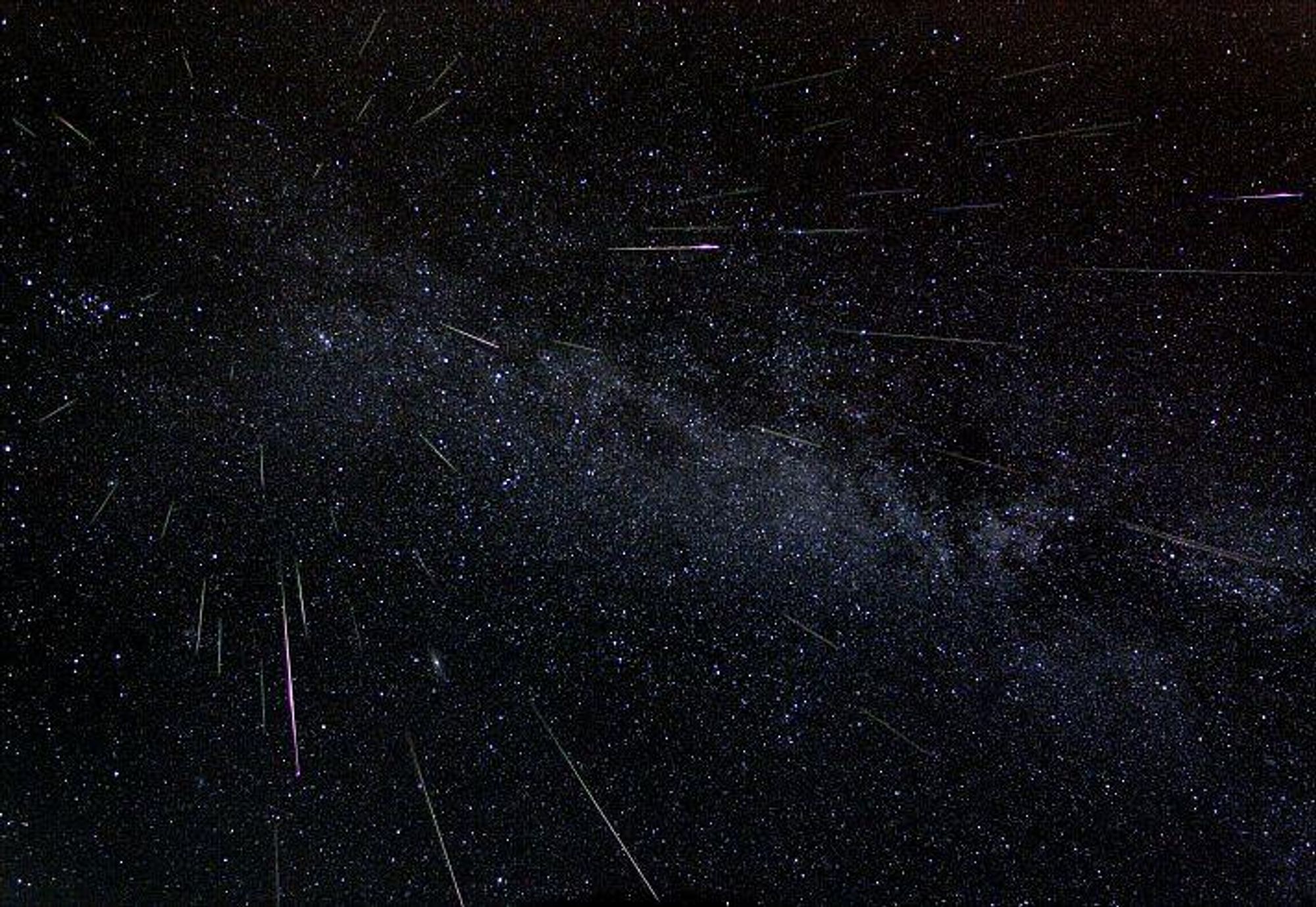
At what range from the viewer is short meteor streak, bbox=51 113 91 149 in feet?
6.16

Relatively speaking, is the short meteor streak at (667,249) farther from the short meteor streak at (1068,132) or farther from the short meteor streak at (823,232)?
the short meteor streak at (1068,132)

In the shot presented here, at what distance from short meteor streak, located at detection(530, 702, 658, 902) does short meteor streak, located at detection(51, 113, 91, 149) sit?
1677mm

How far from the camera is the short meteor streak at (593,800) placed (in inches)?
84.7

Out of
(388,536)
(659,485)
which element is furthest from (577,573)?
(388,536)

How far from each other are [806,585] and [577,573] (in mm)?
588

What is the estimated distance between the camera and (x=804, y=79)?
2.01 meters

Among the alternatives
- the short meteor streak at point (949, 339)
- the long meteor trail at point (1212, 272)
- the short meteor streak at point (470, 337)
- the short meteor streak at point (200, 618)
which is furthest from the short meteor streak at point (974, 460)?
the short meteor streak at point (200, 618)

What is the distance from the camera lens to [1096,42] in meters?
2.04

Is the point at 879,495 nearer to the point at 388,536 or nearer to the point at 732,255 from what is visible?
the point at 732,255

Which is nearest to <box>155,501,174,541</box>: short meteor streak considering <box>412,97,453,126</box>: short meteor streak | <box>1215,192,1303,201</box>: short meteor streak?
<box>412,97,453,126</box>: short meteor streak

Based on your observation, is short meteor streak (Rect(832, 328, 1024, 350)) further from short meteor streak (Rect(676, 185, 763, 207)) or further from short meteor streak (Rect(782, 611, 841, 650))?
short meteor streak (Rect(782, 611, 841, 650))

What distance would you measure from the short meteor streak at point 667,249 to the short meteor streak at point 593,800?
3.81ft

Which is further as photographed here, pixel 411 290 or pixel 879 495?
pixel 879 495

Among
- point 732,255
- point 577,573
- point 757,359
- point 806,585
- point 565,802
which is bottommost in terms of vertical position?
point 565,802
